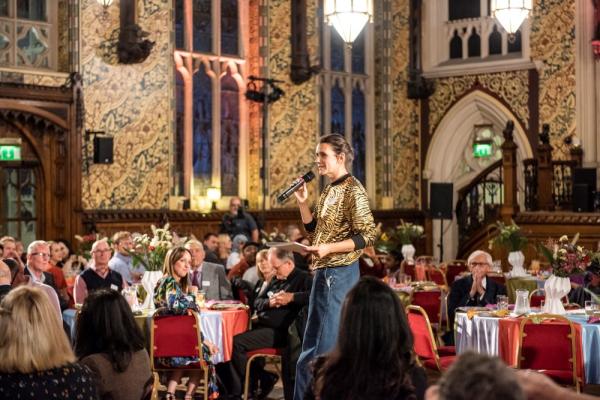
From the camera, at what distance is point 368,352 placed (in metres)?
3.51

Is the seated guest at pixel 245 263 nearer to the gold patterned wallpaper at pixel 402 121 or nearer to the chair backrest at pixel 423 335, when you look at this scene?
the chair backrest at pixel 423 335

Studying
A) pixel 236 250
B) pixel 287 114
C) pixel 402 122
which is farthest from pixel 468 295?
pixel 402 122

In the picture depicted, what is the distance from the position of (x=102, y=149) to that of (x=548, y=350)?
8.23 meters

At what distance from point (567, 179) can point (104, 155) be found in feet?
21.7

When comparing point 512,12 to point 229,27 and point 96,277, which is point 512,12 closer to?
point 229,27

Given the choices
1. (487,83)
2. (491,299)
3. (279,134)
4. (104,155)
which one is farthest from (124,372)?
(487,83)

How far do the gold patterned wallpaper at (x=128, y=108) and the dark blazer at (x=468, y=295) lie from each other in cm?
669

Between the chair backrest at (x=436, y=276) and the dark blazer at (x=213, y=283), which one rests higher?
the dark blazer at (x=213, y=283)

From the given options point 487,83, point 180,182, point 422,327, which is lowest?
point 422,327

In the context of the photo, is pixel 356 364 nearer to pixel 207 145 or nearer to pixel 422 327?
pixel 422 327

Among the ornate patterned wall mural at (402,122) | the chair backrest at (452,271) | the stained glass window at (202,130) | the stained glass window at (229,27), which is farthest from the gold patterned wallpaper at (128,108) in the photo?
the ornate patterned wall mural at (402,122)

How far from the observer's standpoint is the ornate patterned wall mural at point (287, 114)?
1648 cm

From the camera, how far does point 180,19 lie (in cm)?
1538

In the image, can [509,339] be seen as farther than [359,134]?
No
